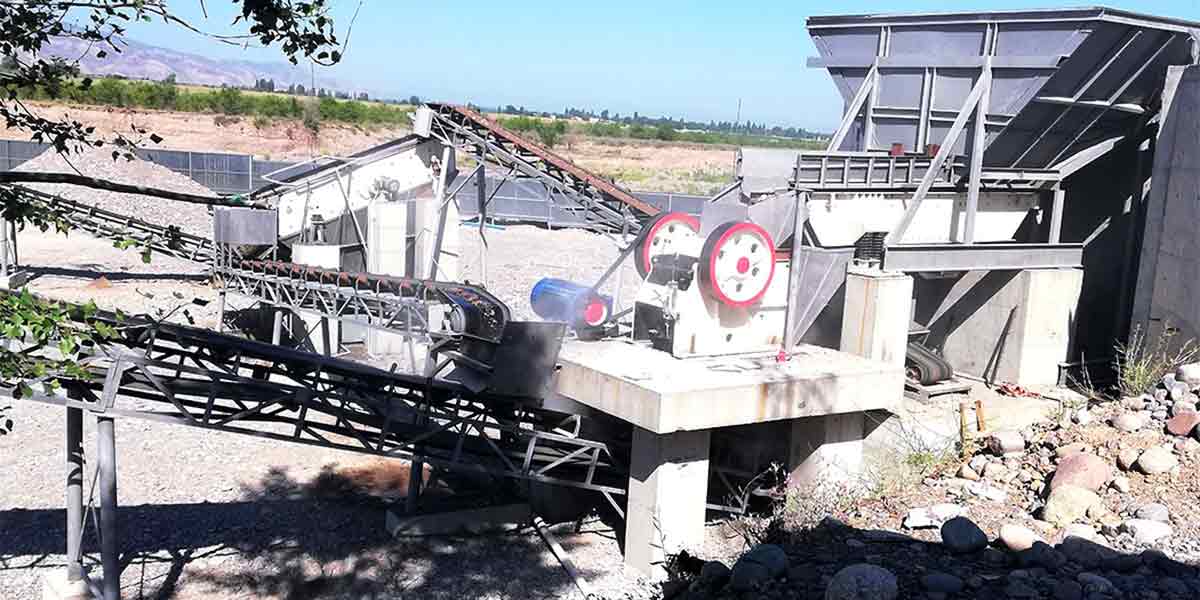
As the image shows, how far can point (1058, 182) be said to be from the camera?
14258 mm

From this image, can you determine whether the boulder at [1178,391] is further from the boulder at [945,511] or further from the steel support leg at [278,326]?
the steel support leg at [278,326]

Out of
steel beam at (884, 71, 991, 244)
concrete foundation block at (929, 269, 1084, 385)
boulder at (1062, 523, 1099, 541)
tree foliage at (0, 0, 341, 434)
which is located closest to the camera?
tree foliage at (0, 0, 341, 434)

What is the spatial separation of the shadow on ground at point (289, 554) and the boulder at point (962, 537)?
419 cm

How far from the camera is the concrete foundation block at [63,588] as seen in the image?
29.9 feet

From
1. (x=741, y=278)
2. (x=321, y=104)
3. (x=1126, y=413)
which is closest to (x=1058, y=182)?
(x=1126, y=413)

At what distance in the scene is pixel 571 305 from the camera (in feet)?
43.2

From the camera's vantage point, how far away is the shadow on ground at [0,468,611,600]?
33.3ft

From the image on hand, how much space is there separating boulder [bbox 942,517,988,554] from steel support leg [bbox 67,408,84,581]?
7277 mm

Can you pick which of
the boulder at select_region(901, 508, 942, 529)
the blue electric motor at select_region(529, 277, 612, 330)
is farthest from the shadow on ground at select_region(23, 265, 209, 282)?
the boulder at select_region(901, 508, 942, 529)

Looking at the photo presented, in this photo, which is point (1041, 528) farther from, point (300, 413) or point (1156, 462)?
point (300, 413)

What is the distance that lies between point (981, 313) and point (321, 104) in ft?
203

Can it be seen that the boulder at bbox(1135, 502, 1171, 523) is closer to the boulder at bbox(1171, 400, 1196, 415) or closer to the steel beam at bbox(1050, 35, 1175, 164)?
the boulder at bbox(1171, 400, 1196, 415)

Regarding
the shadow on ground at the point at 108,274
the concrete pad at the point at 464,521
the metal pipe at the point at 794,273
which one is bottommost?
the concrete pad at the point at 464,521

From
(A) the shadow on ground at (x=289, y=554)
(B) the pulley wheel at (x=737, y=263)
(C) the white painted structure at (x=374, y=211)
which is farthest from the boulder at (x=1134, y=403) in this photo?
(C) the white painted structure at (x=374, y=211)
